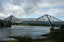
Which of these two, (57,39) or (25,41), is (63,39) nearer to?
(57,39)

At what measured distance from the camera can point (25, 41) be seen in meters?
37.0

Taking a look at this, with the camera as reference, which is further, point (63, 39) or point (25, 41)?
point (63, 39)

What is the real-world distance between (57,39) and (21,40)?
15.1 m

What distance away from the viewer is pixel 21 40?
37406mm

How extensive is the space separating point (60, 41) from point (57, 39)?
2.53 meters

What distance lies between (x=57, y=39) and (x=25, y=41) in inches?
578

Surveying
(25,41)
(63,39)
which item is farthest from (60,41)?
(25,41)

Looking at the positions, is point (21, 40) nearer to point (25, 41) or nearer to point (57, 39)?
point (25, 41)

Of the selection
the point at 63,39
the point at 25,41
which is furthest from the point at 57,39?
the point at 25,41

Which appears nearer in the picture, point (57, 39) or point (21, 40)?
point (21, 40)

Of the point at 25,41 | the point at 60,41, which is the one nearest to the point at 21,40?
the point at 25,41

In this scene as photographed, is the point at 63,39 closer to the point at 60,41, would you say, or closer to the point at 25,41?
the point at 60,41

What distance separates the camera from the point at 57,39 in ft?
158

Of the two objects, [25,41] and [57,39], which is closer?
[25,41]
